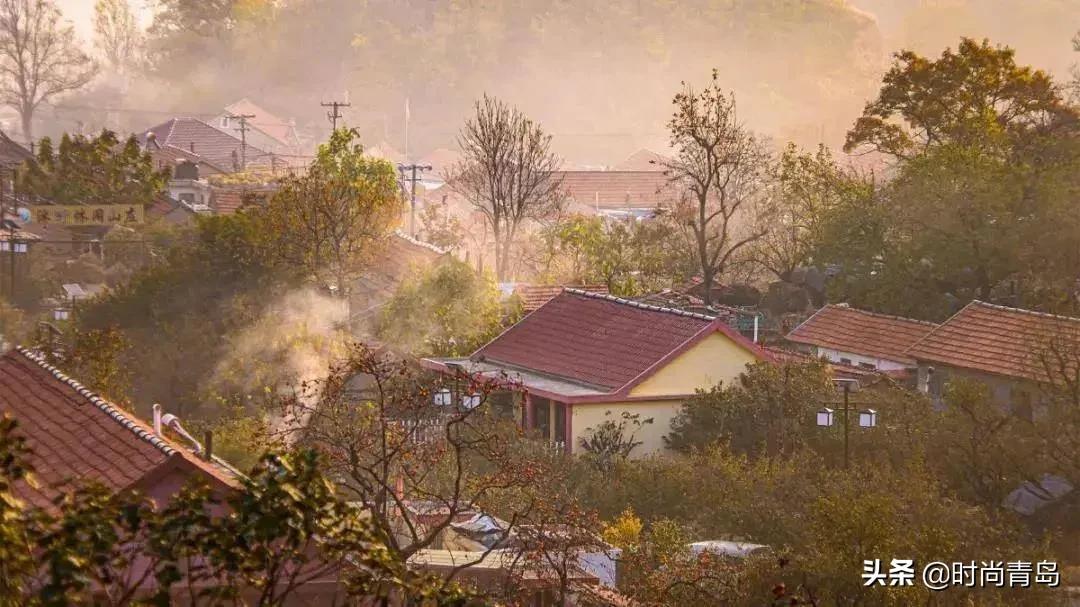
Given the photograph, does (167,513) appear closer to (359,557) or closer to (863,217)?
(359,557)

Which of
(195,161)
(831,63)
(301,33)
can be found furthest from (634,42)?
(195,161)

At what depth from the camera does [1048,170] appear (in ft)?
111

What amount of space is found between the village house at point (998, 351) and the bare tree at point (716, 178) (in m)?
7.94

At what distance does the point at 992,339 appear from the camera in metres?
A: 28.1

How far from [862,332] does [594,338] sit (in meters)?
6.27

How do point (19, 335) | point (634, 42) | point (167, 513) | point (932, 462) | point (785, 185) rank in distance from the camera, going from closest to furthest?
point (167, 513)
point (932, 462)
point (19, 335)
point (785, 185)
point (634, 42)

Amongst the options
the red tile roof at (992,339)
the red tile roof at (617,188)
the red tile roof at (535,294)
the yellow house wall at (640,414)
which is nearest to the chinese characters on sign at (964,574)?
the yellow house wall at (640,414)

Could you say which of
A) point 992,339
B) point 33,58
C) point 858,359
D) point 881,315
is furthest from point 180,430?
point 33,58

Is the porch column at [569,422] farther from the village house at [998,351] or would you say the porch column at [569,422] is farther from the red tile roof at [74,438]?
the red tile roof at [74,438]

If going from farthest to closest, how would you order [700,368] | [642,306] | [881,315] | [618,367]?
[881,315] < [642,306] < [618,367] < [700,368]

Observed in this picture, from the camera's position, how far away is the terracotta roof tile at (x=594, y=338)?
2602cm

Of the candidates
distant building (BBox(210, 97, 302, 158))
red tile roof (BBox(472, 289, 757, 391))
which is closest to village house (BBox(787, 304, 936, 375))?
red tile roof (BBox(472, 289, 757, 391))

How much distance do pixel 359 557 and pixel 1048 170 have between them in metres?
28.3

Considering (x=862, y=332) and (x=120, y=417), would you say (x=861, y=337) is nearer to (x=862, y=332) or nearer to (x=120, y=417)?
(x=862, y=332)
